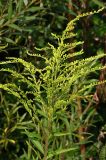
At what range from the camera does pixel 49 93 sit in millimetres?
1256

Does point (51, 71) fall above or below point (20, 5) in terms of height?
below

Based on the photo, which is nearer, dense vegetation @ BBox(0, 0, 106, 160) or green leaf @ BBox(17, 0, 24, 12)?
dense vegetation @ BBox(0, 0, 106, 160)

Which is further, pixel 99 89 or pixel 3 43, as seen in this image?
pixel 3 43

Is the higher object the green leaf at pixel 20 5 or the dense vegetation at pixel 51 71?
the green leaf at pixel 20 5

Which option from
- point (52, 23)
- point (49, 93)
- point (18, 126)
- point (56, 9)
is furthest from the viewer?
point (52, 23)

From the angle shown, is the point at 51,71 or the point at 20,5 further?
the point at 20,5

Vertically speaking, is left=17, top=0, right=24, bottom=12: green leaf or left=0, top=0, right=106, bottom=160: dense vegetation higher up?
left=17, top=0, right=24, bottom=12: green leaf

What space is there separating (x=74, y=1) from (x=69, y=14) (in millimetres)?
405

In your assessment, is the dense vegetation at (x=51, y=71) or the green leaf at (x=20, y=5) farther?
the green leaf at (x=20, y=5)

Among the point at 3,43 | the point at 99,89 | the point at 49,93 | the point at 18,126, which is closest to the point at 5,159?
the point at 18,126

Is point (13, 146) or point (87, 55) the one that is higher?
point (87, 55)

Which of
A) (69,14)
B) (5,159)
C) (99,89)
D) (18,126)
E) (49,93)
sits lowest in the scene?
(5,159)

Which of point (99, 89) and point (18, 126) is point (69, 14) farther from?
point (18, 126)

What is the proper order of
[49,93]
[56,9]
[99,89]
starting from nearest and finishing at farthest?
[49,93]
[99,89]
[56,9]
